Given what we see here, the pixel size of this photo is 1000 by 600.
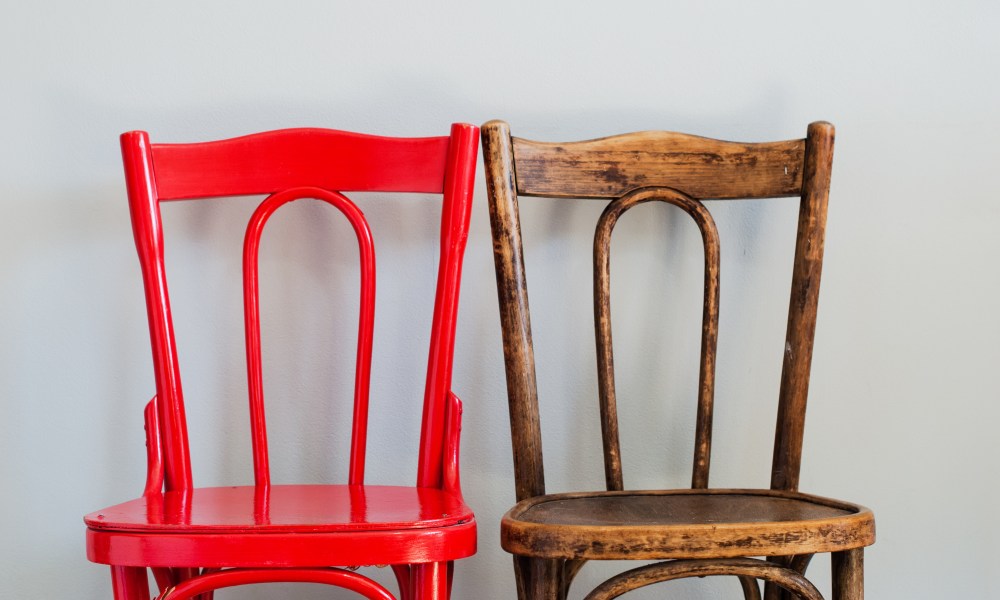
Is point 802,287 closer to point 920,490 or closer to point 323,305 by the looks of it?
point 920,490

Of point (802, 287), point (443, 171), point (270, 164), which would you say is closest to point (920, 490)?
point (802, 287)

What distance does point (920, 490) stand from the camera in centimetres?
135

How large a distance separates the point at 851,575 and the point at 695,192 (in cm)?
51

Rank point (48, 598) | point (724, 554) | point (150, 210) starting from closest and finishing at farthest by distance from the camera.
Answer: point (724, 554), point (150, 210), point (48, 598)

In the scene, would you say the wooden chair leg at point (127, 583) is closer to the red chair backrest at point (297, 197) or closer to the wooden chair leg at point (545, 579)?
the red chair backrest at point (297, 197)

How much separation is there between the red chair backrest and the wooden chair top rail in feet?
0.39

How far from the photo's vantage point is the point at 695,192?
3.92ft

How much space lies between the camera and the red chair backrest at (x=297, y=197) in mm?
1126

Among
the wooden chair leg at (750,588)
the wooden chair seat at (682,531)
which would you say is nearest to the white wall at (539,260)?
the wooden chair leg at (750,588)

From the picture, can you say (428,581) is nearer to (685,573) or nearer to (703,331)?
(685,573)

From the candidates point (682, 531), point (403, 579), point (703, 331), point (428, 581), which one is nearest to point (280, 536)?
point (428, 581)

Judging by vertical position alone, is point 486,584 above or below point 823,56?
below

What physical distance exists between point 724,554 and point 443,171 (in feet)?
1.89

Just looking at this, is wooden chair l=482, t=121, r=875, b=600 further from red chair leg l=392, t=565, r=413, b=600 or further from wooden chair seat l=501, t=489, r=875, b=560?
red chair leg l=392, t=565, r=413, b=600
